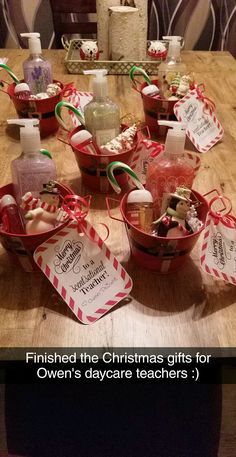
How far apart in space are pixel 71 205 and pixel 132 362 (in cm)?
25

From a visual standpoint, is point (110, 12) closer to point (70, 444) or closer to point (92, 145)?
point (92, 145)

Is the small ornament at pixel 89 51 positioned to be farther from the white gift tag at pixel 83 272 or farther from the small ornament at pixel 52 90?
the white gift tag at pixel 83 272

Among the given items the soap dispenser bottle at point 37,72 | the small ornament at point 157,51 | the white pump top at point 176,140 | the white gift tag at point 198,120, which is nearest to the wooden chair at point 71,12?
the small ornament at point 157,51

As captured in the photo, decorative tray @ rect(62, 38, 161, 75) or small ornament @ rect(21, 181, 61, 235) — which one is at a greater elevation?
small ornament @ rect(21, 181, 61, 235)

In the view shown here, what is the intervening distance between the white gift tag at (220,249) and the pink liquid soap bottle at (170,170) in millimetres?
96

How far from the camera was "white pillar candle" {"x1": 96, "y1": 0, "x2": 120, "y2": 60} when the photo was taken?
1.46 meters

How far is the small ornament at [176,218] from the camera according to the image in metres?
0.62

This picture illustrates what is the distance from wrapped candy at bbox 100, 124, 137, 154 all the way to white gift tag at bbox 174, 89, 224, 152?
0.70ft

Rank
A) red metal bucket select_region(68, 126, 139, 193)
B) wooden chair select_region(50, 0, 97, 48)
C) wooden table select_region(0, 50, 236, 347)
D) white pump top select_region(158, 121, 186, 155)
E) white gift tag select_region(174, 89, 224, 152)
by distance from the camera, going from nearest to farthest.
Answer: wooden table select_region(0, 50, 236, 347), white pump top select_region(158, 121, 186, 155), red metal bucket select_region(68, 126, 139, 193), white gift tag select_region(174, 89, 224, 152), wooden chair select_region(50, 0, 97, 48)

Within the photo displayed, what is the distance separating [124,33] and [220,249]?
3.44ft

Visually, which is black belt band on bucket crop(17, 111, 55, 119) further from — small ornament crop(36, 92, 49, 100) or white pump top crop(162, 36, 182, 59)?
white pump top crop(162, 36, 182, 59)

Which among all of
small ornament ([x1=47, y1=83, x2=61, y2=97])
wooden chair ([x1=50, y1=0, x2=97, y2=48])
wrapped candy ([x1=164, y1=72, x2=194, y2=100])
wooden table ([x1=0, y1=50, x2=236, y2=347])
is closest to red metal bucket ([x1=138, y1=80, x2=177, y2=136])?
wrapped candy ([x1=164, y1=72, x2=194, y2=100])

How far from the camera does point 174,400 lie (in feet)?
3.39

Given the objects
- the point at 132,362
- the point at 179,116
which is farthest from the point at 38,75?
the point at 132,362
